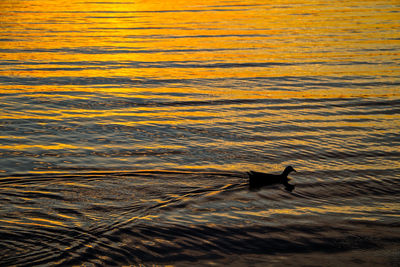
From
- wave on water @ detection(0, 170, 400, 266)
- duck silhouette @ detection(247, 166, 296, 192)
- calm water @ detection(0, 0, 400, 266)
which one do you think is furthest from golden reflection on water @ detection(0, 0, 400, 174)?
wave on water @ detection(0, 170, 400, 266)

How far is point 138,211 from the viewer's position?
13688 millimetres

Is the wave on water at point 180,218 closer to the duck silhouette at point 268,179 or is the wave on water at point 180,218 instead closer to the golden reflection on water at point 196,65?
the duck silhouette at point 268,179

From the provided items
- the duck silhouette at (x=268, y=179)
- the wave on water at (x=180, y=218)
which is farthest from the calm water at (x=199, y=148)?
the duck silhouette at (x=268, y=179)

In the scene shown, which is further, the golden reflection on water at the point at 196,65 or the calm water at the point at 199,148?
the golden reflection on water at the point at 196,65

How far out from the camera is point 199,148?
723 inches

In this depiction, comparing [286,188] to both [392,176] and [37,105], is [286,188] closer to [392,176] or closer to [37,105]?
[392,176]

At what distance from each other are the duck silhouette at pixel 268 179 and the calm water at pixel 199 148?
180 millimetres

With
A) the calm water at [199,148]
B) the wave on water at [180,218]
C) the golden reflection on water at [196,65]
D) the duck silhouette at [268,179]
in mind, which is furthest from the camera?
the golden reflection on water at [196,65]

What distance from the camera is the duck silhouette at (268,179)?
49.8 ft

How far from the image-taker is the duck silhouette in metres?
15.2

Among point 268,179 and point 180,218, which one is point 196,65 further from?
point 180,218

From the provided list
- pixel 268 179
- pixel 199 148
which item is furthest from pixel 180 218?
pixel 199 148

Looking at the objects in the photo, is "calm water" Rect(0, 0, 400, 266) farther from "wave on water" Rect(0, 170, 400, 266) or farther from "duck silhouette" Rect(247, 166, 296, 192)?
"duck silhouette" Rect(247, 166, 296, 192)

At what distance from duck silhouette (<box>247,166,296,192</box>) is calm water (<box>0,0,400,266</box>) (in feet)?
0.59
